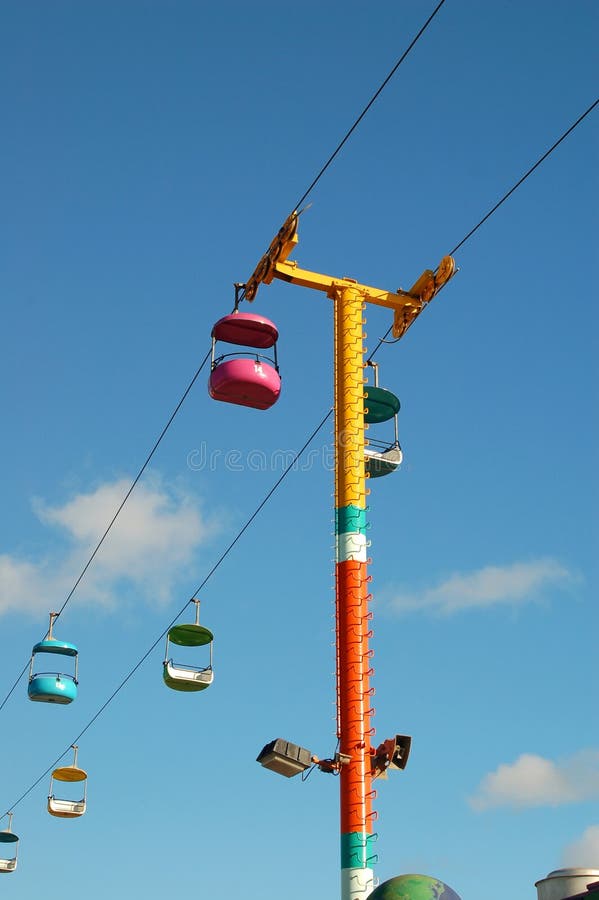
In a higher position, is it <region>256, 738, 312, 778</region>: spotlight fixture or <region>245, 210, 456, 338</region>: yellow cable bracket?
<region>245, 210, 456, 338</region>: yellow cable bracket

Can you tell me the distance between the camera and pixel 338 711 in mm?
14086

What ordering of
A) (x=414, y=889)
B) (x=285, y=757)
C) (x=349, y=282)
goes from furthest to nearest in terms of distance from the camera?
(x=349, y=282) < (x=285, y=757) < (x=414, y=889)

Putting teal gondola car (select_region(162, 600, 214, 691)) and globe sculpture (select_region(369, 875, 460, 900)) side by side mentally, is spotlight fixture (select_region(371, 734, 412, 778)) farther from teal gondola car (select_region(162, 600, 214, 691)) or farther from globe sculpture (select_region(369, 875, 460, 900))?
teal gondola car (select_region(162, 600, 214, 691))

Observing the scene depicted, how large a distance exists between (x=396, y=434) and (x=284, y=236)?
3.33m

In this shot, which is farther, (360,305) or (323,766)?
(360,305)

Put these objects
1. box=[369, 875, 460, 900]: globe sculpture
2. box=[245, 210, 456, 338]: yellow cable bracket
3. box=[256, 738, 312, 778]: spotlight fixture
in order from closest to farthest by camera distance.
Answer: box=[369, 875, 460, 900]: globe sculpture < box=[256, 738, 312, 778]: spotlight fixture < box=[245, 210, 456, 338]: yellow cable bracket

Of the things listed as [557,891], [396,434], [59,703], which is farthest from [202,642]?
[557,891]

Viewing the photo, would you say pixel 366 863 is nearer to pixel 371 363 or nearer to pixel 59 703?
pixel 371 363

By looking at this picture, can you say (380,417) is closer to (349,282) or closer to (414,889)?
(349,282)

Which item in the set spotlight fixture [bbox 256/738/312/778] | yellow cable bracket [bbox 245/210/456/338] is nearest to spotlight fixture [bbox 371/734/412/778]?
spotlight fixture [bbox 256/738/312/778]

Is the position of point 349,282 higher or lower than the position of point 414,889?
higher

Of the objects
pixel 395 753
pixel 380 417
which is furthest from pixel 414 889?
pixel 380 417

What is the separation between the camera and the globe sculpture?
460 inches

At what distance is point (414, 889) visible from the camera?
11.7 meters
